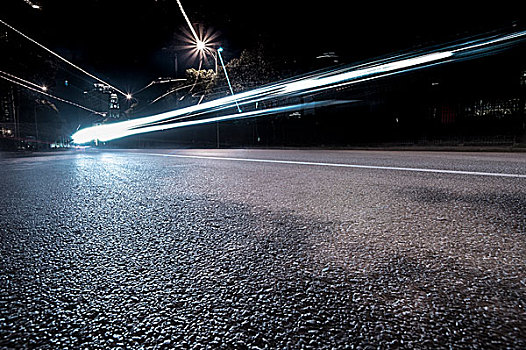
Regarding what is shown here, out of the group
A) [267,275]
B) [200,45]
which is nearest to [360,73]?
[200,45]

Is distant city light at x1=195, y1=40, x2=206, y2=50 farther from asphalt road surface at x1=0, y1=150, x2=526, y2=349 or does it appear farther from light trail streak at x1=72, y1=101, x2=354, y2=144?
asphalt road surface at x1=0, y1=150, x2=526, y2=349

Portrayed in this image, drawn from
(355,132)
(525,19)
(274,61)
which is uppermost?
(274,61)

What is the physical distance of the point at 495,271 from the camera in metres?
1.08

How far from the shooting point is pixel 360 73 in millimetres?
15180

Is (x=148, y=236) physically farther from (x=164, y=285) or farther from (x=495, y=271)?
(x=495, y=271)

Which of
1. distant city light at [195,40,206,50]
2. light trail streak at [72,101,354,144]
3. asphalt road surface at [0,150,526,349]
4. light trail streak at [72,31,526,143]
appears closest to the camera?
asphalt road surface at [0,150,526,349]

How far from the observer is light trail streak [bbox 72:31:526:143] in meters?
11.7

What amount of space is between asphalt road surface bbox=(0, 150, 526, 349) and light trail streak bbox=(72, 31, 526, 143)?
40.0 ft

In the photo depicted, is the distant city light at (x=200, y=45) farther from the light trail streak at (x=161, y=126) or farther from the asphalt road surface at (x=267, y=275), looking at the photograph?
the asphalt road surface at (x=267, y=275)

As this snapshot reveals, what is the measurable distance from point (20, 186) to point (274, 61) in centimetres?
1716

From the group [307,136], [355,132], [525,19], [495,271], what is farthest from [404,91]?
[495,271]

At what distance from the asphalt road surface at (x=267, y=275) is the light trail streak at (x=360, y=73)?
40.0 ft

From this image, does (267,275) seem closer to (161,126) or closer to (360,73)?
(360,73)

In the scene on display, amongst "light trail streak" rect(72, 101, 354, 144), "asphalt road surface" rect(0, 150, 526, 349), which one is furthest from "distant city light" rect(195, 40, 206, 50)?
"asphalt road surface" rect(0, 150, 526, 349)
